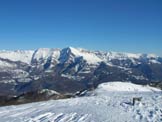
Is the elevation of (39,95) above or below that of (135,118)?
below

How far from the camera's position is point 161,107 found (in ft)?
90.3

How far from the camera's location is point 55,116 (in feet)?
82.3

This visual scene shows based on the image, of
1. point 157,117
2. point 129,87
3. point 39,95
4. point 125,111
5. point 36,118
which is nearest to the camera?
point 157,117

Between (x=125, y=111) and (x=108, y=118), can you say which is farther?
(x=125, y=111)

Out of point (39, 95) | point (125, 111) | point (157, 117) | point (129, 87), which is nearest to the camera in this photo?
point (157, 117)

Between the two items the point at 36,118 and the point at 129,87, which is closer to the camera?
the point at 36,118

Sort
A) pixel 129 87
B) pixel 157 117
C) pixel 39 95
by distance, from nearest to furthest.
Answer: pixel 157 117, pixel 129 87, pixel 39 95

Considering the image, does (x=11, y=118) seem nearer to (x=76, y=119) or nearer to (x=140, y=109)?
(x=76, y=119)

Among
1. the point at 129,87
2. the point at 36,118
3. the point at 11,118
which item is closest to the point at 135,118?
the point at 36,118

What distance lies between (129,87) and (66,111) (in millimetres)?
55241

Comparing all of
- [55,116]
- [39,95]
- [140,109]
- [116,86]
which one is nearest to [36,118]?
[55,116]

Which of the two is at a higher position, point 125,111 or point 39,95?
point 125,111

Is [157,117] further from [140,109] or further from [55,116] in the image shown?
[55,116]

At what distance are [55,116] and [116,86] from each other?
2257 inches
